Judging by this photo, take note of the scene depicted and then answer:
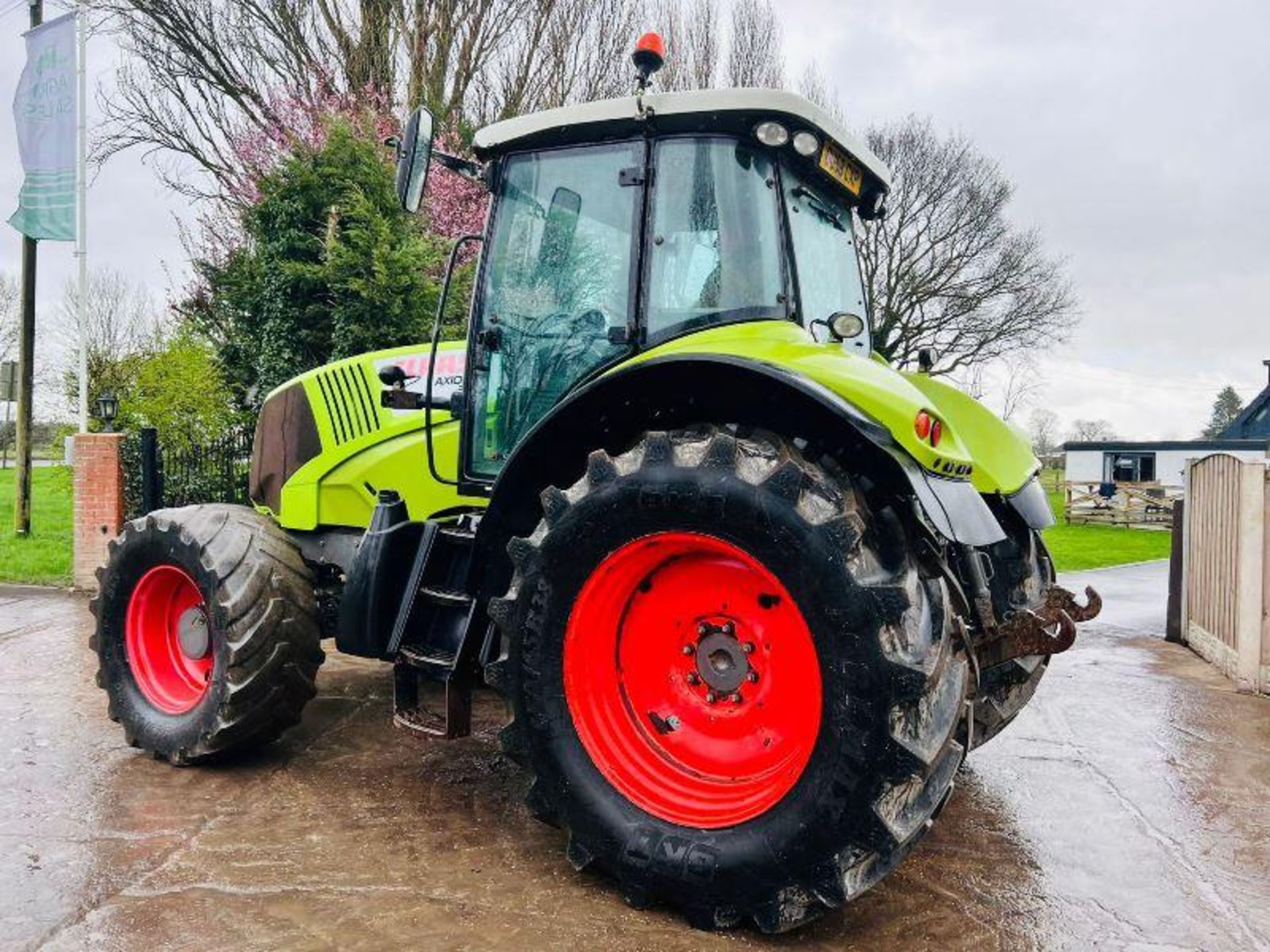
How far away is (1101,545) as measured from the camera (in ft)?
59.0

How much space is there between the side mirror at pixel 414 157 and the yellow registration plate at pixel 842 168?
1380 millimetres

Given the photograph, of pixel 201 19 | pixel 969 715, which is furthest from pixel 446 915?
pixel 201 19

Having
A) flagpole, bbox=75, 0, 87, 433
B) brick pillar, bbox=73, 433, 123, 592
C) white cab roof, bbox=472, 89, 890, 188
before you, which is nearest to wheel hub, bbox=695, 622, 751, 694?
white cab roof, bbox=472, 89, 890, 188

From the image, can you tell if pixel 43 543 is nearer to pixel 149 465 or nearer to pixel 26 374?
pixel 26 374

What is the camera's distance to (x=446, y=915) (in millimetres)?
2680

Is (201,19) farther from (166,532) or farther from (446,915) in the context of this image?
(446,915)

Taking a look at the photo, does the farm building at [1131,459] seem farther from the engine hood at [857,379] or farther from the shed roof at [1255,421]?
the engine hood at [857,379]

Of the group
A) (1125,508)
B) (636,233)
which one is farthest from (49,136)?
(1125,508)

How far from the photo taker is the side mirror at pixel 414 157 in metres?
3.33

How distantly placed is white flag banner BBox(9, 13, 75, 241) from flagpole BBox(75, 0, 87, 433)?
0.07 meters

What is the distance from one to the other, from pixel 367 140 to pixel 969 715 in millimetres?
10551

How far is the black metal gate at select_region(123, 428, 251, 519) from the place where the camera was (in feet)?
33.6

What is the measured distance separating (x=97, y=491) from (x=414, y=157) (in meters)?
7.78

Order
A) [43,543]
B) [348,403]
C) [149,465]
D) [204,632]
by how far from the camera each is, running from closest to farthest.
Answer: [204,632]
[348,403]
[149,465]
[43,543]
